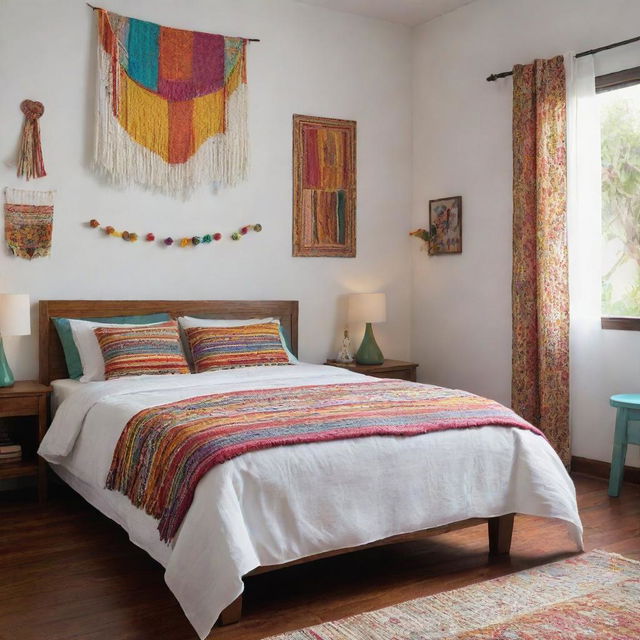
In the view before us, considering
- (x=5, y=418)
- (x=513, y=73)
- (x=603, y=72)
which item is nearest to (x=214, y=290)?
(x=5, y=418)

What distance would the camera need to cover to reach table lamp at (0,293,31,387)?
386 centimetres

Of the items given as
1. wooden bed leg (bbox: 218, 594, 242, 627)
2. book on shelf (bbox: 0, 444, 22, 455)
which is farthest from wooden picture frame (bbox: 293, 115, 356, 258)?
wooden bed leg (bbox: 218, 594, 242, 627)

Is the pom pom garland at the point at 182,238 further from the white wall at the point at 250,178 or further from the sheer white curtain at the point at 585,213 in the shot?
the sheer white curtain at the point at 585,213

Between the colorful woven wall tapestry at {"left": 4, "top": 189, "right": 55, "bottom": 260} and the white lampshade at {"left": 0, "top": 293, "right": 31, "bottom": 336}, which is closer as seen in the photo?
the white lampshade at {"left": 0, "top": 293, "right": 31, "bottom": 336}

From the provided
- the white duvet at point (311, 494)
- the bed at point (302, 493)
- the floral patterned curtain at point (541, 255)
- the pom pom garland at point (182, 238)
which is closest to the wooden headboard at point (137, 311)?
the pom pom garland at point (182, 238)

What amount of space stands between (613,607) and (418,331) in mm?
3134

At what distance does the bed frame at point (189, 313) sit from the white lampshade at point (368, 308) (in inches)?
15.3

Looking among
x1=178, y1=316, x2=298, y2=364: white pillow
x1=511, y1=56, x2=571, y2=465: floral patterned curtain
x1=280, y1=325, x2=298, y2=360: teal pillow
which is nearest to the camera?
x1=511, y1=56, x2=571, y2=465: floral patterned curtain

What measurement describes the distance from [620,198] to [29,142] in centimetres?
318

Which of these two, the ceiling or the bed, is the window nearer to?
the ceiling

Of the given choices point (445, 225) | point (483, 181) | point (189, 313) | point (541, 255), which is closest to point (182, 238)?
point (189, 313)

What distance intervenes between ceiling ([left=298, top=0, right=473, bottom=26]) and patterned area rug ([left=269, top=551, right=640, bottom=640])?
3.63 m

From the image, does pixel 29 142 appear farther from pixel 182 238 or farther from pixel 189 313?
pixel 189 313

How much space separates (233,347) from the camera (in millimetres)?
4312
